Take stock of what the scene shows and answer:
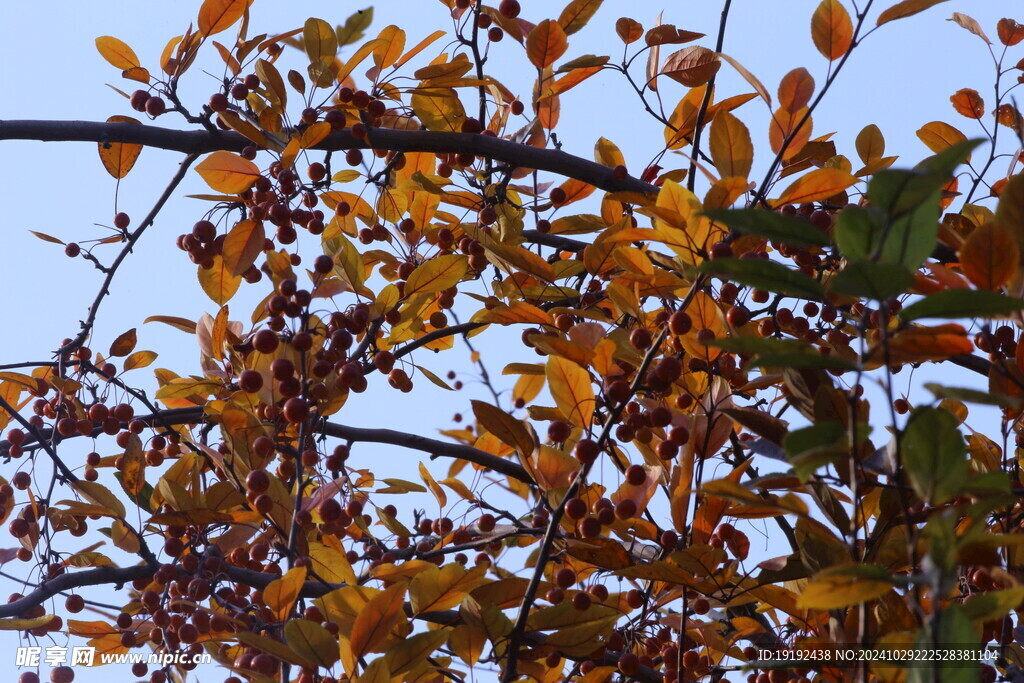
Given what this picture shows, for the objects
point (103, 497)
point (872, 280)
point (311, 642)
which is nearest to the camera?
point (872, 280)

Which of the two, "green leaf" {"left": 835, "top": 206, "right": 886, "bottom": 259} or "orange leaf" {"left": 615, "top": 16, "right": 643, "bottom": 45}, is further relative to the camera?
"orange leaf" {"left": 615, "top": 16, "right": 643, "bottom": 45}

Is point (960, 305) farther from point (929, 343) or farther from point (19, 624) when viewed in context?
point (19, 624)

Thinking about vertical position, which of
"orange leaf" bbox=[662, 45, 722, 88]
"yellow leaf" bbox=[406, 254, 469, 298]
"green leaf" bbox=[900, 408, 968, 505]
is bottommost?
"green leaf" bbox=[900, 408, 968, 505]

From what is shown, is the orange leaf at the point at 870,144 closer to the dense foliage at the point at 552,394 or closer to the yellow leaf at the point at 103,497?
the dense foliage at the point at 552,394

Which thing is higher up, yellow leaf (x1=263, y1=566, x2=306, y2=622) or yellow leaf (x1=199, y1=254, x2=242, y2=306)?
yellow leaf (x1=199, y1=254, x2=242, y2=306)

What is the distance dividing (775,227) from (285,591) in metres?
0.82

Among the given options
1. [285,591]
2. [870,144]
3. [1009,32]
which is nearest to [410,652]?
[285,591]

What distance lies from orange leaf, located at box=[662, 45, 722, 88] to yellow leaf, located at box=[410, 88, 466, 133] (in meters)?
0.46

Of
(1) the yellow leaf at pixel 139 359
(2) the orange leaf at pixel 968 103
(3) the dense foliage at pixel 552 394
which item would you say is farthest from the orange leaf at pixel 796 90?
(1) the yellow leaf at pixel 139 359

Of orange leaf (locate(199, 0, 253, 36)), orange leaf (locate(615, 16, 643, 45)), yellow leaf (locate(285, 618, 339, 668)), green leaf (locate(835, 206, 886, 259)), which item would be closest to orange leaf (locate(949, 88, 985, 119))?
orange leaf (locate(615, 16, 643, 45))

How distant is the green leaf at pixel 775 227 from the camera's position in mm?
754

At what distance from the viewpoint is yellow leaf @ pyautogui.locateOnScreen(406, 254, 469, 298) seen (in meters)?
1.73

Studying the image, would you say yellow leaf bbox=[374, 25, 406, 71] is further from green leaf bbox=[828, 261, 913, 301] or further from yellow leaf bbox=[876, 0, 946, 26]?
green leaf bbox=[828, 261, 913, 301]

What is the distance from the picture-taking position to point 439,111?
193cm
